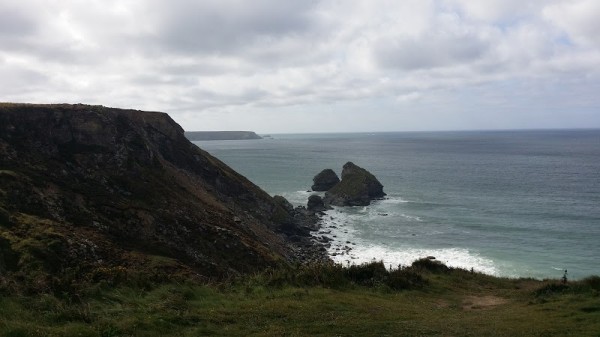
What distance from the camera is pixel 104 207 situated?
42281 millimetres

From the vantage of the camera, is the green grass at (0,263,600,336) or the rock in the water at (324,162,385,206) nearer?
the green grass at (0,263,600,336)

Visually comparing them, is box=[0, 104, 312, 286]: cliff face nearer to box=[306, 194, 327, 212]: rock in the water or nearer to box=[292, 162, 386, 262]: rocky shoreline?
box=[292, 162, 386, 262]: rocky shoreline

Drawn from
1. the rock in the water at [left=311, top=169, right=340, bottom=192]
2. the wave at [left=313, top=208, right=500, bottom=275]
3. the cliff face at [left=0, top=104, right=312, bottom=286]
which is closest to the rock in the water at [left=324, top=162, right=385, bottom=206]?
the rock in the water at [left=311, top=169, right=340, bottom=192]

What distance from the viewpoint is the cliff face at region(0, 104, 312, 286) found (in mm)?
32500

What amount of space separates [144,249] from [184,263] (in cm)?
378

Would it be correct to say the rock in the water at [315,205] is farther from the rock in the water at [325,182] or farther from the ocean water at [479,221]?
the rock in the water at [325,182]

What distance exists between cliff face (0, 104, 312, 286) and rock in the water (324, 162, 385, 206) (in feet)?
122

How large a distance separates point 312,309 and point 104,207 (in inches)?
A: 1171

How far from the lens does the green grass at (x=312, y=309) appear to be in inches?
591

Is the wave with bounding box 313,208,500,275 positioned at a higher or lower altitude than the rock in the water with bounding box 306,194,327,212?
lower

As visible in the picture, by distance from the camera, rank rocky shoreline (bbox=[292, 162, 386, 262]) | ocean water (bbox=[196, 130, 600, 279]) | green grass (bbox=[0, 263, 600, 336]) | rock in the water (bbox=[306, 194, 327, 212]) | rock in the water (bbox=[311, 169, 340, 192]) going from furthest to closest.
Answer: rock in the water (bbox=[311, 169, 340, 192]), rock in the water (bbox=[306, 194, 327, 212]), rocky shoreline (bbox=[292, 162, 386, 262]), ocean water (bbox=[196, 130, 600, 279]), green grass (bbox=[0, 263, 600, 336])

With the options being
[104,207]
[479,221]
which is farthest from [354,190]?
[104,207]

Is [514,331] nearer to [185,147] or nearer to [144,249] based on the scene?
[144,249]

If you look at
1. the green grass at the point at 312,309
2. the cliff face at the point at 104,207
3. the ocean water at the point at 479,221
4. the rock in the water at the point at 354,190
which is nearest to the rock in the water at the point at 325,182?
the ocean water at the point at 479,221
